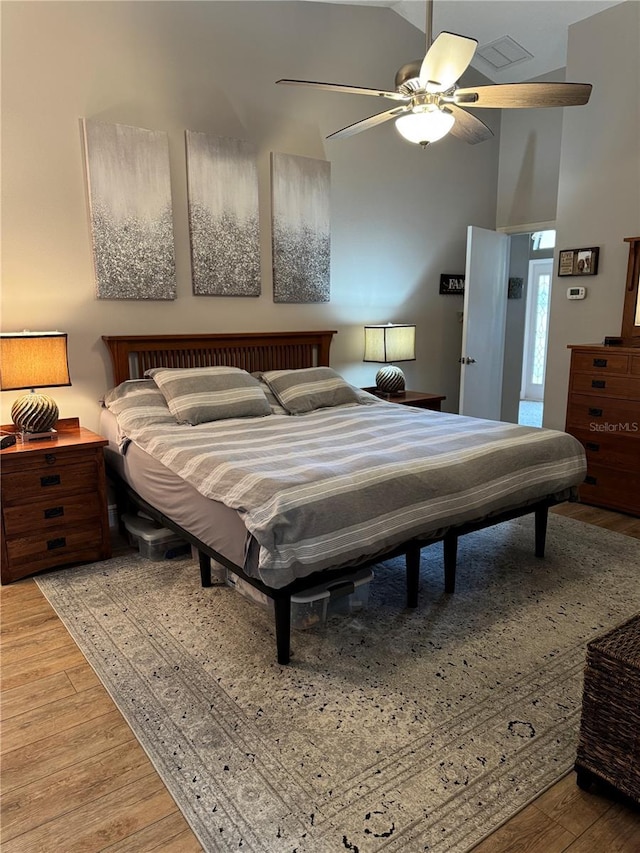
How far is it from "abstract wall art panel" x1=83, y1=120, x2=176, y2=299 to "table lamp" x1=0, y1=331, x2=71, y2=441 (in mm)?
626

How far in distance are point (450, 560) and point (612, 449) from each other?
70.8 inches

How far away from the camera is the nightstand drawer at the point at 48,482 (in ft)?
9.27

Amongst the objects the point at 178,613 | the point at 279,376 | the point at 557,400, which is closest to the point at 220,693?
the point at 178,613

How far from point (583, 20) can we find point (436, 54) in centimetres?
293

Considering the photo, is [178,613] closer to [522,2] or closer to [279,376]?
[279,376]

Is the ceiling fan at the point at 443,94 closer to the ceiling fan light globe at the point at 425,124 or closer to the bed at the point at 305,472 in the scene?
the ceiling fan light globe at the point at 425,124

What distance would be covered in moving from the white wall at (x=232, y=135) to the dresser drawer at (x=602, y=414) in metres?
1.62

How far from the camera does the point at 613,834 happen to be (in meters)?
1.51

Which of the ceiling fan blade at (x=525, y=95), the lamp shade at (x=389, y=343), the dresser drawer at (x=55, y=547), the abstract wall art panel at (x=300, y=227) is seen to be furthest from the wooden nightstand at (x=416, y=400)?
the dresser drawer at (x=55, y=547)

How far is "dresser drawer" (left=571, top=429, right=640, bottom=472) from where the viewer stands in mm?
3699

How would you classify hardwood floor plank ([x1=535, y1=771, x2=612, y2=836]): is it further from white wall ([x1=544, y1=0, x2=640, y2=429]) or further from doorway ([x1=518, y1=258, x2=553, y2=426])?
doorway ([x1=518, y1=258, x2=553, y2=426])

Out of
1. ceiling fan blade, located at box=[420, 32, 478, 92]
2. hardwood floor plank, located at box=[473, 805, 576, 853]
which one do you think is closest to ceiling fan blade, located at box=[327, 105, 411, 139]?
ceiling fan blade, located at box=[420, 32, 478, 92]

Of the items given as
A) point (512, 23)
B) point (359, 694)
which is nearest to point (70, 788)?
point (359, 694)

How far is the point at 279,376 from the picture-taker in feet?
12.8
